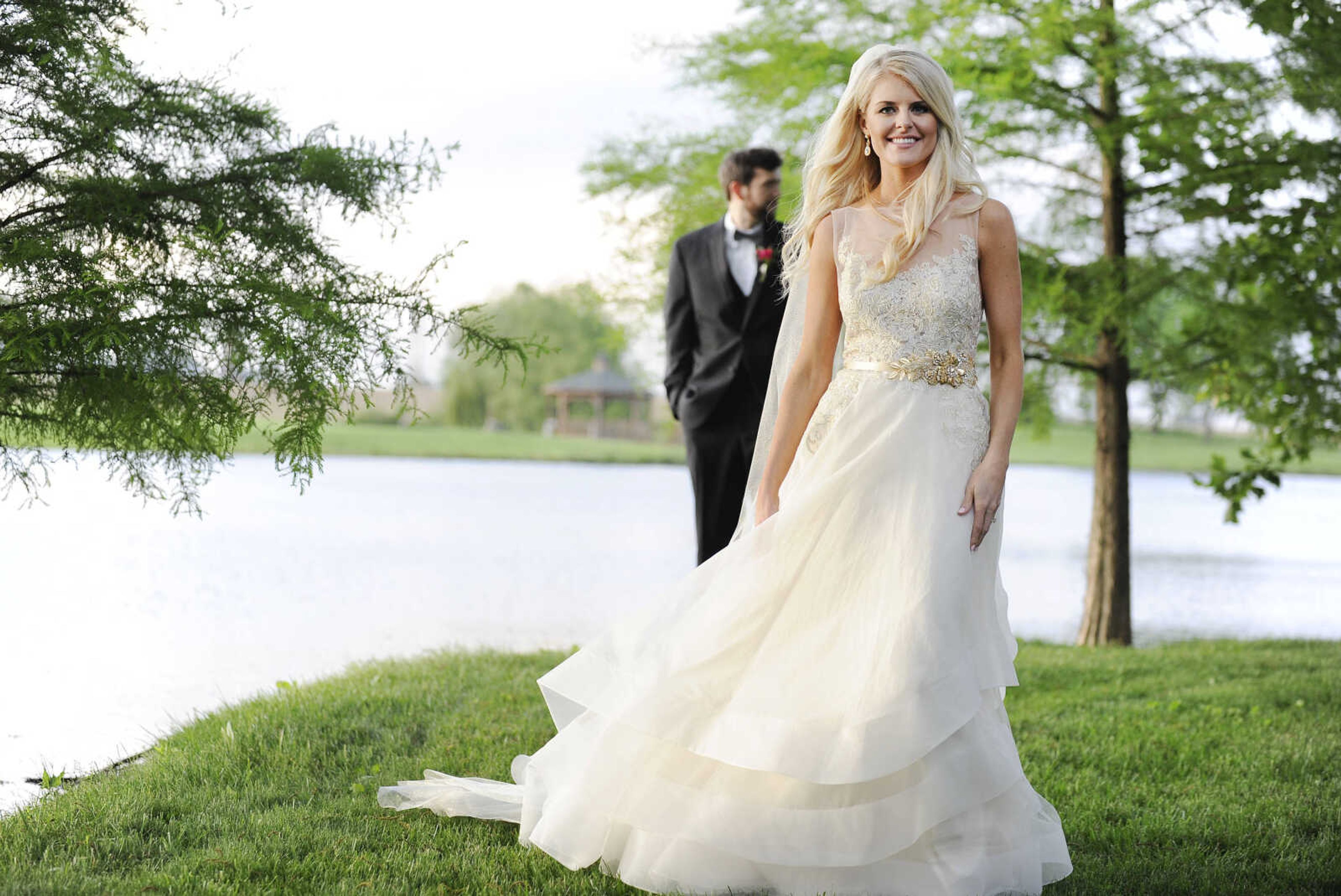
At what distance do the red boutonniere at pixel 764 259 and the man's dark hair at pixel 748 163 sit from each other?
1.06 feet

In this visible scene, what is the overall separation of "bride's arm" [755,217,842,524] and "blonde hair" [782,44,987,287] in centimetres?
15

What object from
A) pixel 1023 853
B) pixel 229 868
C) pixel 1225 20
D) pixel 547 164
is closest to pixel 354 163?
pixel 229 868

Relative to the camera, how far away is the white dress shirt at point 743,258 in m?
5.47

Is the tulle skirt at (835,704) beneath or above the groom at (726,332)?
beneath

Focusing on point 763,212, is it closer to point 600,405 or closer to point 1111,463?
point 1111,463

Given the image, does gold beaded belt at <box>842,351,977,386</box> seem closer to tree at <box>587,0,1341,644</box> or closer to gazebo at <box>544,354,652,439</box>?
tree at <box>587,0,1341,644</box>

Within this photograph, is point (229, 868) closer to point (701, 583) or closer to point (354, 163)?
point (701, 583)

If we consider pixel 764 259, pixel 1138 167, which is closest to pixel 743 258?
pixel 764 259

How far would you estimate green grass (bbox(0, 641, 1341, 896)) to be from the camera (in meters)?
3.30

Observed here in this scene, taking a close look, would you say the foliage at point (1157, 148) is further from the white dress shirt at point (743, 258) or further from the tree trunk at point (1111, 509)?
the white dress shirt at point (743, 258)

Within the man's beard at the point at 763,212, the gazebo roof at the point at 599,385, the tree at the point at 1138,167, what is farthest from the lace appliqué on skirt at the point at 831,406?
the gazebo roof at the point at 599,385

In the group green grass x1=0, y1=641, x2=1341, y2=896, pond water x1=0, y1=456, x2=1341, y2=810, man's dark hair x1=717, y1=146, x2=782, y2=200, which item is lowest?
pond water x1=0, y1=456, x2=1341, y2=810

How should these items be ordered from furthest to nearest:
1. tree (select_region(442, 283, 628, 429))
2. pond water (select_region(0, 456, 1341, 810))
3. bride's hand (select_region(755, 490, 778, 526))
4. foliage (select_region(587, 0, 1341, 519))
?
tree (select_region(442, 283, 628, 429)) → foliage (select_region(587, 0, 1341, 519)) → pond water (select_region(0, 456, 1341, 810)) → bride's hand (select_region(755, 490, 778, 526))

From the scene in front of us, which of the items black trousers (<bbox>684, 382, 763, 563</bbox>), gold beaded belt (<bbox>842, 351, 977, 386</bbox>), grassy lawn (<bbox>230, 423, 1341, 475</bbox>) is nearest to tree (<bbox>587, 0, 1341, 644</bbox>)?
black trousers (<bbox>684, 382, 763, 563</bbox>)
